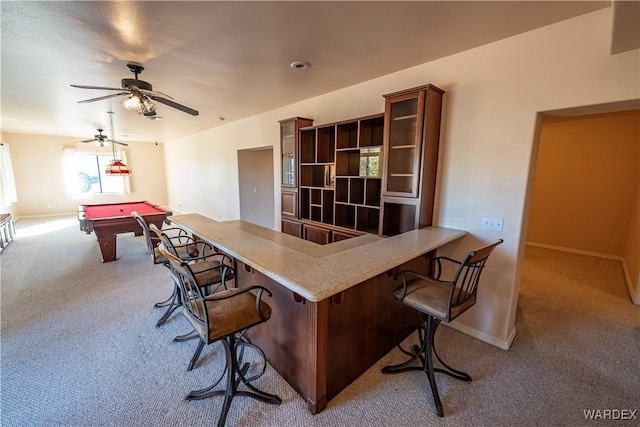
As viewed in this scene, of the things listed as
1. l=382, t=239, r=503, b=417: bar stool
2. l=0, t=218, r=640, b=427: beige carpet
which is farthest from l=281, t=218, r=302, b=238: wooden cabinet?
l=382, t=239, r=503, b=417: bar stool

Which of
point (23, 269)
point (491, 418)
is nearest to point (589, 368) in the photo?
point (491, 418)

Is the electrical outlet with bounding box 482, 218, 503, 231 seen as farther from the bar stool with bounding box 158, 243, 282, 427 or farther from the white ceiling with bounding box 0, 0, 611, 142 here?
the bar stool with bounding box 158, 243, 282, 427

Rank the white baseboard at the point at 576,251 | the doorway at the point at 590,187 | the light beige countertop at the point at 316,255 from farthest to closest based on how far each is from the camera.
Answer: the white baseboard at the point at 576,251, the doorway at the point at 590,187, the light beige countertop at the point at 316,255

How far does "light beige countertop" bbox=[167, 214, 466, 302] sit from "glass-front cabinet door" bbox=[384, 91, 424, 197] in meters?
0.53

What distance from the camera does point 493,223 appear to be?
91.8 inches

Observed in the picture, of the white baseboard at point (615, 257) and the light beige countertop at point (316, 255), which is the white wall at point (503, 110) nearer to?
Result: the light beige countertop at point (316, 255)

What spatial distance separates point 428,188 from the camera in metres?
2.58

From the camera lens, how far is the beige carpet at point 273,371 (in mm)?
1659

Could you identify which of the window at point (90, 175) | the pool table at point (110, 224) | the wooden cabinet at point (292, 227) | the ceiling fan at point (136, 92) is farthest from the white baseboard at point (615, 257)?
the window at point (90, 175)

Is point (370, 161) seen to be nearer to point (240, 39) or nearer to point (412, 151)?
point (412, 151)

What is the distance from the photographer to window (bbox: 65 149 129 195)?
8.38 metres

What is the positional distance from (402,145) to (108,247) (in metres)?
4.92

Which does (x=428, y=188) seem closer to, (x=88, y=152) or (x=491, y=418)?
(x=491, y=418)

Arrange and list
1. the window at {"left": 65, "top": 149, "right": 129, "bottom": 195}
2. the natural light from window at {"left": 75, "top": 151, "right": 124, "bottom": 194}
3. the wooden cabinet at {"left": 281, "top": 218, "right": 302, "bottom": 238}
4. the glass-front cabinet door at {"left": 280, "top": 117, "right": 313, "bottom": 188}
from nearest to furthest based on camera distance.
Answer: the glass-front cabinet door at {"left": 280, "top": 117, "right": 313, "bottom": 188}
the wooden cabinet at {"left": 281, "top": 218, "right": 302, "bottom": 238}
the window at {"left": 65, "top": 149, "right": 129, "bottom": 195}
the natural light from window at {"left": 75, "top": 151, "right": 124, "bottom": 194}
